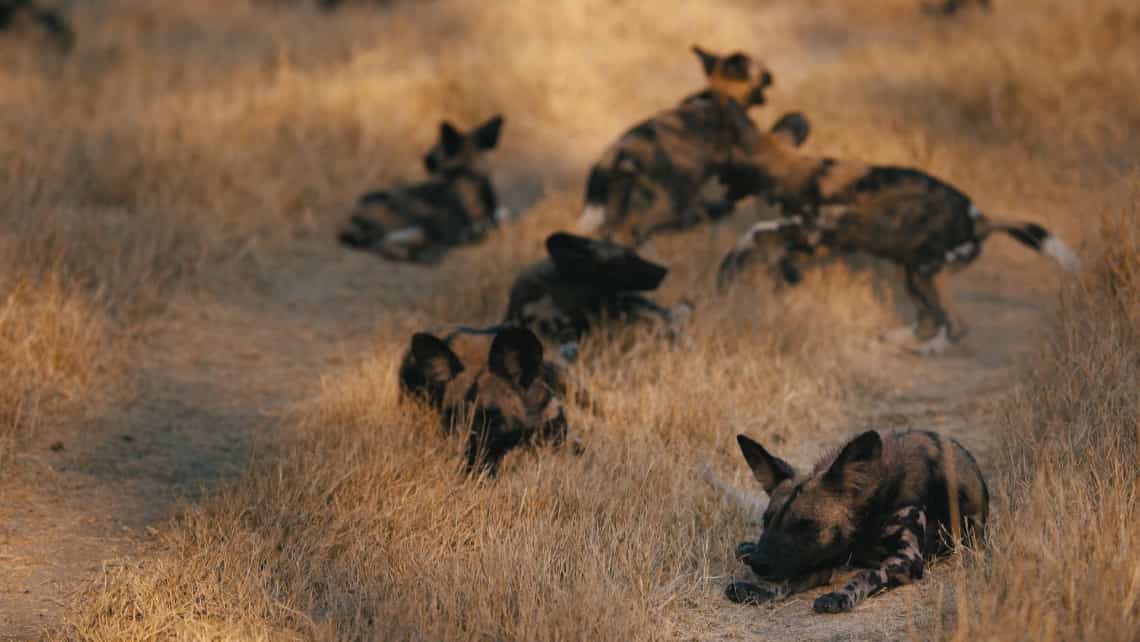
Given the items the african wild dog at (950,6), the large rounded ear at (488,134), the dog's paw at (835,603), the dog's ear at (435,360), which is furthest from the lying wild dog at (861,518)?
the african wild dog at (950,6)

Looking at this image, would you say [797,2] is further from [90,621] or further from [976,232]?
[90,621]

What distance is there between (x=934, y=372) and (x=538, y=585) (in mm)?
3002

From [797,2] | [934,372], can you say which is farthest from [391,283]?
[797,2]

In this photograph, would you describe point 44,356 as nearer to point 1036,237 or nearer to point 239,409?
point 239,409

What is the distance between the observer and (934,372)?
19.3ft

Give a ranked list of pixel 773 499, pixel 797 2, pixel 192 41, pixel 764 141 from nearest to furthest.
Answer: pixel 773 499 → pixel 764 141 → pixel 192 41 → pixel 797 2

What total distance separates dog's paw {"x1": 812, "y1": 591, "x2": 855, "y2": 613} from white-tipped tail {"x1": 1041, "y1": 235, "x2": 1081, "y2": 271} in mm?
2524

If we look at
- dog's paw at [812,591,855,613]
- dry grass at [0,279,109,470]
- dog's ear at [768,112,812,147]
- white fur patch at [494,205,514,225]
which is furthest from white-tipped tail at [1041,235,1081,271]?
dry grass at [0,279,109,470]

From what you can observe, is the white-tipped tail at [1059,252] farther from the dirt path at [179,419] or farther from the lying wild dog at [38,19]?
the lying wild dog at [38,19]

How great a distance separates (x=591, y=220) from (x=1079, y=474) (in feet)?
11.8

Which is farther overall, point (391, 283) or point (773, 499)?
point (391, 283)

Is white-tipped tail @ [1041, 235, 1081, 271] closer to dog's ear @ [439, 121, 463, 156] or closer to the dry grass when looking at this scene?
dog's ear @ [439, 121, 463, 156]

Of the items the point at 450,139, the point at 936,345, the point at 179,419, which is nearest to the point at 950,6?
the point at 450,139

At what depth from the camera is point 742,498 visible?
A: 419 centimetres
